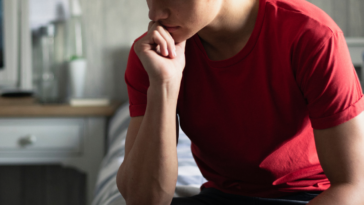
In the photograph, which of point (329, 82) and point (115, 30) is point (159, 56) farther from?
point (115, 30)

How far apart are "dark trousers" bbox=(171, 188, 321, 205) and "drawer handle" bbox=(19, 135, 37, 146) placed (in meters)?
1.01

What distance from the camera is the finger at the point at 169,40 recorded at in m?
0.64

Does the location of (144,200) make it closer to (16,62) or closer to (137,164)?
(137,164)

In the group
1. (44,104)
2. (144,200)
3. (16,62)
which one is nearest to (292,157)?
(144,200)

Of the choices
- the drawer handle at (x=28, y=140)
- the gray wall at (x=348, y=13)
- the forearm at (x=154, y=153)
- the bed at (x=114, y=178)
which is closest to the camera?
the forearm at (x=154, y=153)

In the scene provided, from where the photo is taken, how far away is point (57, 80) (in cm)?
192

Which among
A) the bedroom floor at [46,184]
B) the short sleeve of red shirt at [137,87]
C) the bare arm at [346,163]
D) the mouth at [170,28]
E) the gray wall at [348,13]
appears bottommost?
the bedroom floor at [46,184]

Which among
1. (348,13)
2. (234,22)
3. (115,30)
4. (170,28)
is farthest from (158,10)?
(348,13)

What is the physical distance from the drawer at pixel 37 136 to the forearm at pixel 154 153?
953 millimetres

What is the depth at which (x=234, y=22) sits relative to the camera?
0.69m

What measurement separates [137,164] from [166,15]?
287 mm

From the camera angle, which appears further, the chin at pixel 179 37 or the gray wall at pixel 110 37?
the gray wall at pixel 110 37

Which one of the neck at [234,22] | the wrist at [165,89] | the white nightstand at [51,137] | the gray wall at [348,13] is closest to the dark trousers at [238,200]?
the wrist at [165,89]

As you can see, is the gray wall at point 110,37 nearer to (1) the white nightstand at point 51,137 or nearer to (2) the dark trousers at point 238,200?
(1) the white nightstand at point 51,137
